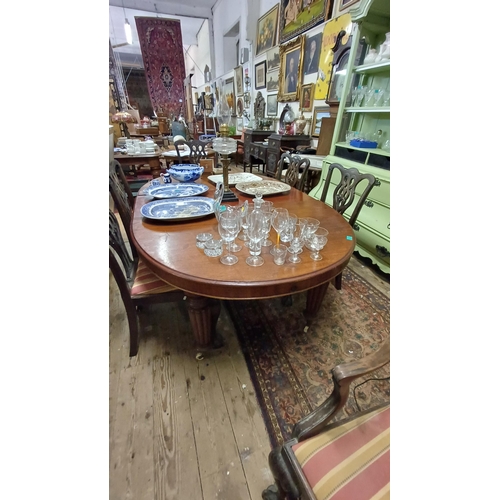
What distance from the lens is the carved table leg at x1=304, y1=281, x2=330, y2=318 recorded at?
1507 millimetres

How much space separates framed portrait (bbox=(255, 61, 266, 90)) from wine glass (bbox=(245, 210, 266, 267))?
4.83m

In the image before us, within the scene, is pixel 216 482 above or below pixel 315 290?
below

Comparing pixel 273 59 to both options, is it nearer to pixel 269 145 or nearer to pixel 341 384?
pixel 269 145

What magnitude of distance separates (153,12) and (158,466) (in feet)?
29.4

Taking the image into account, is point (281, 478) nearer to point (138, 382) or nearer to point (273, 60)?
point (138, 382)

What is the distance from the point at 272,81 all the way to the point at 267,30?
87 cm

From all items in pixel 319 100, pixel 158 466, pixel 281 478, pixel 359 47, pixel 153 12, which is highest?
pixel 153 12

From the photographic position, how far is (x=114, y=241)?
1250mm

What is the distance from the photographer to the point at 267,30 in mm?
4547

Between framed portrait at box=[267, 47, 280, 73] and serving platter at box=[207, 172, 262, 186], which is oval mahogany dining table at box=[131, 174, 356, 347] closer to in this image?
serving platter at box=[207, 172, 262, 186]

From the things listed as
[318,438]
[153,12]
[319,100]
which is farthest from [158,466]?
[153,12]

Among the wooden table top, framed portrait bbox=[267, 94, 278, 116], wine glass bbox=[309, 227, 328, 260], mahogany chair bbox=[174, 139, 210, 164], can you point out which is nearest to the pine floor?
the wooden table top

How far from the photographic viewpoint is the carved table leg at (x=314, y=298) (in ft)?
4.94

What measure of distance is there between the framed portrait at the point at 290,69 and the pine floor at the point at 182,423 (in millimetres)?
4045
